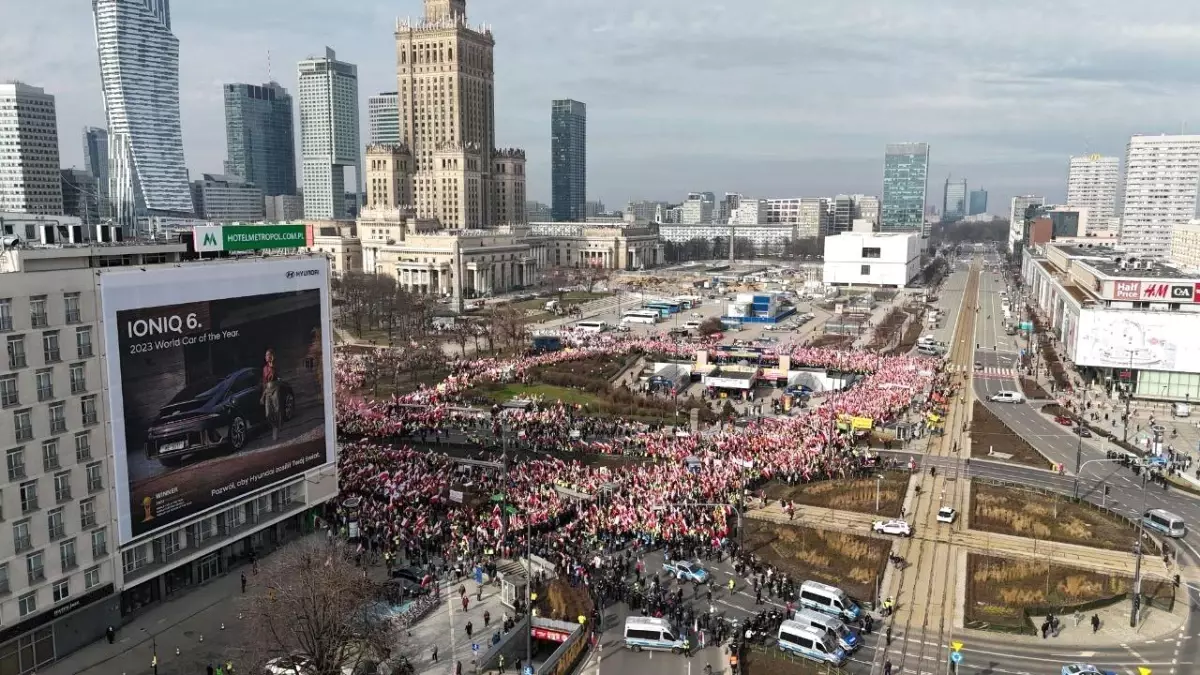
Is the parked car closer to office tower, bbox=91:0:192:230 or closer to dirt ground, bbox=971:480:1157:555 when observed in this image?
dirt ground, bbox=971:480:1157:555

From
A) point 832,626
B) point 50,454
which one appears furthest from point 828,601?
point 50,454

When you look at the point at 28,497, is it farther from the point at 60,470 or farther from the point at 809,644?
the point at 809,644

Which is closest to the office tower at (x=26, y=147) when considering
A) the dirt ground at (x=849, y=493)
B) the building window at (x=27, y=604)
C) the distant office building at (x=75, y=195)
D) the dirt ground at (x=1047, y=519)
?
the distant office building at (x=75, y=195)

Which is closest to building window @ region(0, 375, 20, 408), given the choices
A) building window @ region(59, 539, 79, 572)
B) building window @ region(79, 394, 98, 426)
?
building window @ region(79, 394, 98, 426)

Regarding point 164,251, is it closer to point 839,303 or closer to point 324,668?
point 324,668

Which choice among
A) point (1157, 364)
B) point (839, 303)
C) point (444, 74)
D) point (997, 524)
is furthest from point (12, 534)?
point (444, 74)
